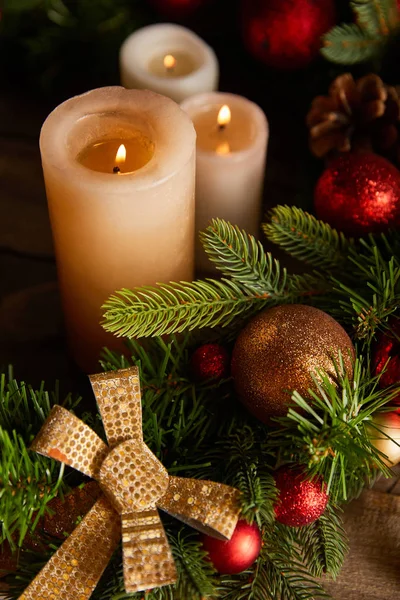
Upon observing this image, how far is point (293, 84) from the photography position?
3.04ft

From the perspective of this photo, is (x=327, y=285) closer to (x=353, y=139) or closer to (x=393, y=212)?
(x=393, y=212)

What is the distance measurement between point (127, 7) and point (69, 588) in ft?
2.30

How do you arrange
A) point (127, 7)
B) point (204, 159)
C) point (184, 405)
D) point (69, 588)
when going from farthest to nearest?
1. point (127, 7)
2. point (204, 159)
3. point (184, 405)
4. point (69, 588)

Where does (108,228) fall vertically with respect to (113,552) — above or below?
above

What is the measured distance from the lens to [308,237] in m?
0.68

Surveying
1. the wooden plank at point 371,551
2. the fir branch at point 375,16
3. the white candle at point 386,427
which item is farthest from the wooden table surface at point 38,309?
the fir branch at point 375,16

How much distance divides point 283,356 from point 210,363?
0.08m

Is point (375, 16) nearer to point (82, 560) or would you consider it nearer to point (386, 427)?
point (386, 427)

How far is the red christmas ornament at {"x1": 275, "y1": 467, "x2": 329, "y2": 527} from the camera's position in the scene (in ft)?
1.80

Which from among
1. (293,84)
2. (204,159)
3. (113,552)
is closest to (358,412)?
(113,552)

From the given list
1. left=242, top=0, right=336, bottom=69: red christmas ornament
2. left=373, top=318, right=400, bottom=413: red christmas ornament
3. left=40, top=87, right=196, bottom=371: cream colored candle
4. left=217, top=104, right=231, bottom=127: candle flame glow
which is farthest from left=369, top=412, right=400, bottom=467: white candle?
left=242, top=0, right=336, bottom=69: red christmas ornament

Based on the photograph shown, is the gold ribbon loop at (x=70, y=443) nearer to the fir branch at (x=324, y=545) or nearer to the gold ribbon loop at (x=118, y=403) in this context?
the gold ribbon loop at (x=118, y=403)

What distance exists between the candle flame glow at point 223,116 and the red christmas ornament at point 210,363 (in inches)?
10.6

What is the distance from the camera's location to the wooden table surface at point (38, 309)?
2.11ft
